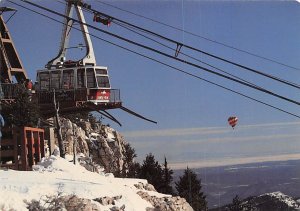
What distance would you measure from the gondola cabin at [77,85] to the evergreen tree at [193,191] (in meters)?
2.52

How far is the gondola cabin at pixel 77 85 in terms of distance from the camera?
1305cm

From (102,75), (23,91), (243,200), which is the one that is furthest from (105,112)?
(243,200)

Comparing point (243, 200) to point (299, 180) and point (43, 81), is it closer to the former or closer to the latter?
point (299, 180)

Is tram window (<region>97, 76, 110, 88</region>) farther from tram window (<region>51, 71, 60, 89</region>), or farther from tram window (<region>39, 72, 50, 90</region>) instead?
tram window (<region>39, 72, 50, 90</region>)

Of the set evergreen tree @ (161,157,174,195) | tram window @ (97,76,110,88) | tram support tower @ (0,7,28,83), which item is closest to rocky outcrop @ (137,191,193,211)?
evergreen tree @ (161,157,174,195)

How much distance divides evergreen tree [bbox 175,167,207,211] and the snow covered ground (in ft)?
3.97

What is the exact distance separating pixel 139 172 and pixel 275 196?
12.7 feet

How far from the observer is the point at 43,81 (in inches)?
516

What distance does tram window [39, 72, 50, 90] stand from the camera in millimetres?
12188

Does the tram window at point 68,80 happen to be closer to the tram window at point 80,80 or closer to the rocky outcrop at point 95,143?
the tram window at point 80,80

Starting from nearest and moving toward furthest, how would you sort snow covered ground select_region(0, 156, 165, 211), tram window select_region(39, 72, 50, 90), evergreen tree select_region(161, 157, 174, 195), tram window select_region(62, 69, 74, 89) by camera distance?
snow covered ground select_region(0, 156, 165, 211), tram window select_region(39, 72, 50, 90), evergreen tree select_region(161, 157, 174, 195), tram window select_region(62, 69, 74, 89)

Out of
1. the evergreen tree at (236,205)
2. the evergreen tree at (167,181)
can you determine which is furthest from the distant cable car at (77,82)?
the evergreen tree at (236,205)

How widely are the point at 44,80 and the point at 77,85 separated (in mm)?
1191

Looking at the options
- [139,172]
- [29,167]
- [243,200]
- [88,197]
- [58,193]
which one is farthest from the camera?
[139,172]
